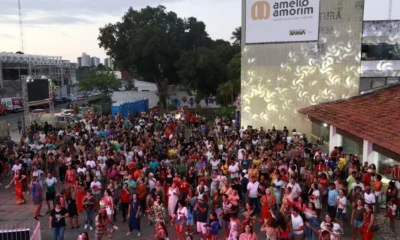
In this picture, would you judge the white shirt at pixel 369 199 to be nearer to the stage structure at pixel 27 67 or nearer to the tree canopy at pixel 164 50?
the tree canopy at pixel 164 50

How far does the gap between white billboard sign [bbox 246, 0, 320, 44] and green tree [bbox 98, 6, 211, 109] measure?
20.7 m

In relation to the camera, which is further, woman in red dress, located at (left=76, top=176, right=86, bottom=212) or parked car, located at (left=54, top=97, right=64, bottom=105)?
parked car, located at (left=54, top=97, right=64, bottom=105)

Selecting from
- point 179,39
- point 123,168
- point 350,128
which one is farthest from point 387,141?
point 179,39

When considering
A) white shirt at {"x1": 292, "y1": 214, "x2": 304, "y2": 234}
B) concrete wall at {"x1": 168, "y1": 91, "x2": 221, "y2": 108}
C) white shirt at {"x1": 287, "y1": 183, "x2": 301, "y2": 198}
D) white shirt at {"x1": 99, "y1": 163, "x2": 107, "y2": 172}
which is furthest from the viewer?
concrete wall at {"x1": 168, "y1": 91, "x2": 221, "y2": 108}

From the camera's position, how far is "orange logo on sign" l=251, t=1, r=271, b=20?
74.6ft

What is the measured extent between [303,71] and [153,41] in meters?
23.6

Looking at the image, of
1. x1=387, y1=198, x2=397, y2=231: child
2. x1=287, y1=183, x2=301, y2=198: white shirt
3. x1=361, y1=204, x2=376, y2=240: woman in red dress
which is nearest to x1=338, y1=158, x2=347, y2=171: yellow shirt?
x1=387, y1=198, x2=397, y2=231: child

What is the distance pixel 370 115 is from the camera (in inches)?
634

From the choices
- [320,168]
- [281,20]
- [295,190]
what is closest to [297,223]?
[295,190]

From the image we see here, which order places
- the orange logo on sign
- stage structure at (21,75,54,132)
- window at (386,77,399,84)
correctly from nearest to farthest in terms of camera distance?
window at (386,77,399,84), the orange logo on sign, stage structure at (21,75,54,132)

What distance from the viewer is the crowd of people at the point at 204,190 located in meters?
9.35

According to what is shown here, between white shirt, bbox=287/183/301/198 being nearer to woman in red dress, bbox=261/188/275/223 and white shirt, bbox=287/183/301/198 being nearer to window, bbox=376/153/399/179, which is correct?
woman in red dress, bbox=261/188/275/223

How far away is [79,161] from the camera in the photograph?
1452cm

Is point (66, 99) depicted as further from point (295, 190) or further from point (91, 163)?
point (295, 190)
